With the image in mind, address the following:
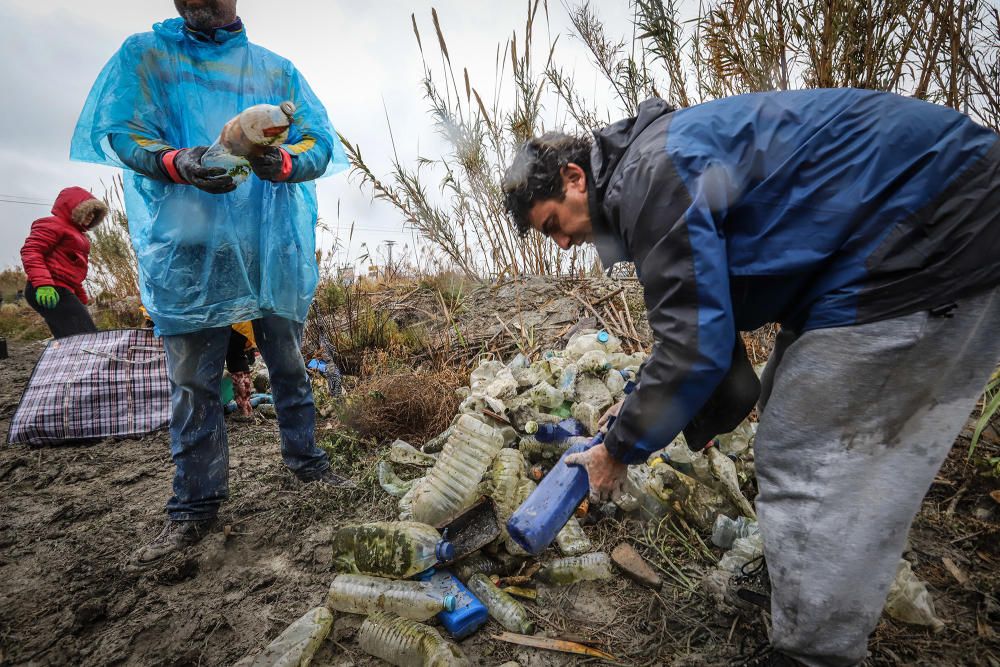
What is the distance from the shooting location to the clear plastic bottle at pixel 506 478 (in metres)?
2.20

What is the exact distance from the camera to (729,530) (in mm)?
1960

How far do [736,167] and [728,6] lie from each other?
8.63 ft

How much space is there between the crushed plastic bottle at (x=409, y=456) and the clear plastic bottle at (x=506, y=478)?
592 millimetres

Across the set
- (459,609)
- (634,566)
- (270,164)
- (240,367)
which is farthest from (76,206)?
(634,566)

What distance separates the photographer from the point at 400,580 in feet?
5.84

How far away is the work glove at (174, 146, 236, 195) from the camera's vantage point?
1953mm

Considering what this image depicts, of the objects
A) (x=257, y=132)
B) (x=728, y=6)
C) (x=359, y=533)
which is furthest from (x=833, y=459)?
(x=728, y=6)

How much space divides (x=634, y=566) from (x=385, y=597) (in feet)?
3.32

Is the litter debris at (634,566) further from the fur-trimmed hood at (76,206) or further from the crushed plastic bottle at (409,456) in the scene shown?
the fur-trimmed hood at (76,206)

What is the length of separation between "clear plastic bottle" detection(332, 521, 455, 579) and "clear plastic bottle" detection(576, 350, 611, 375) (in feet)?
5.20

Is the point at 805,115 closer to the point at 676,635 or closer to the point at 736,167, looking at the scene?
the point at 736,167

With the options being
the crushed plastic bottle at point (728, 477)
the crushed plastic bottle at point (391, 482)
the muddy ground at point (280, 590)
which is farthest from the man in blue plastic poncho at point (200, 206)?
the crushed plastic bottle at point (728, 477)

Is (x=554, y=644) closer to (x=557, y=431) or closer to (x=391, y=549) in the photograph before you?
(x=391, y=549)

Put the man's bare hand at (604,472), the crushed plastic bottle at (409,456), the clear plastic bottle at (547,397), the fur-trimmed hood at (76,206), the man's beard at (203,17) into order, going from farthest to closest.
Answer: the fur-trimmed hood at (76,206), the clear plastic bottle at (547,397), the crushed plastic bottle at (409,456), the man's beard at (203,17), the man's bare hand at (604,472)
